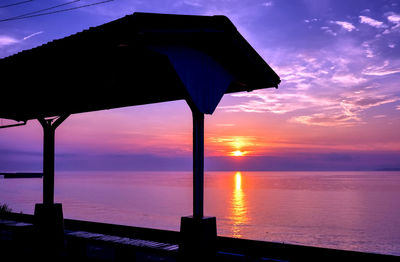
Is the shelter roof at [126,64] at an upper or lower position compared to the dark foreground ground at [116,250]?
upper

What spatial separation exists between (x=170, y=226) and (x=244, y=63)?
36288mm

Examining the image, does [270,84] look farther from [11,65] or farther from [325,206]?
[325,206]

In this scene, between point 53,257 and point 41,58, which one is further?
point 53,257

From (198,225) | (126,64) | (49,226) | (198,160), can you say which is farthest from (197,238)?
(49,226)

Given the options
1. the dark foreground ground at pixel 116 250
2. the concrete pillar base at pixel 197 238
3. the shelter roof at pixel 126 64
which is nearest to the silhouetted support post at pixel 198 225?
the concrete pillar base at pixel 197 238

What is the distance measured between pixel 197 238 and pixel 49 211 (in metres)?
5.22

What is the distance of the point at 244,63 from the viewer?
6.69 meters

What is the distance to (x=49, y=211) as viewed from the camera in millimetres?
9336

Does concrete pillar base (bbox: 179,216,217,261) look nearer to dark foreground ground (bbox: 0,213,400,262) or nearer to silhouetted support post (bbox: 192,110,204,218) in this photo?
silhouetted support post (bbox: 192,110,204,218)

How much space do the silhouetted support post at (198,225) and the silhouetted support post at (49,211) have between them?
4.77m

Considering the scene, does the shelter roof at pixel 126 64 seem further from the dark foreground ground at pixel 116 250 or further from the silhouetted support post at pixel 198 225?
the dark foreground ground at pixel 116 250

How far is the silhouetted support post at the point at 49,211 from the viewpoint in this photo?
359 inches

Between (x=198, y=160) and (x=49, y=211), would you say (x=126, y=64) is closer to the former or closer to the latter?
(x=198, y=160)

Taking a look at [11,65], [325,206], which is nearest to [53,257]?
[11,65]
